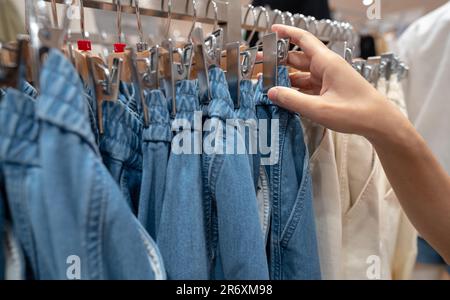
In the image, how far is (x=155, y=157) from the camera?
Answer: 0.41 metres

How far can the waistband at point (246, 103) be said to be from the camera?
1.48ft

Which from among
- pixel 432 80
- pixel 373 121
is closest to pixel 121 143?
pixel 373 121

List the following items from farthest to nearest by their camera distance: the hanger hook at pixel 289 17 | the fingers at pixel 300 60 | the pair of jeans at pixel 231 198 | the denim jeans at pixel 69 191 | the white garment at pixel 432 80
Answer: the white garment at pixel 432 80 < the hanger hook at pixel 289 17 < the fingers at pixel 300 60 < the pair of jeans at pixel 231 198 < the denim jeans at pixel 69 191

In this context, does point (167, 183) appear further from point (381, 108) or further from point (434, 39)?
point (434, 39)

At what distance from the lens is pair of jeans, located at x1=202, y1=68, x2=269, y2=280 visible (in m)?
0.39

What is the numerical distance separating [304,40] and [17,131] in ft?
1.21

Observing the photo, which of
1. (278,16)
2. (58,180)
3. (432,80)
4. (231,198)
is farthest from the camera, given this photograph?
(432,80)

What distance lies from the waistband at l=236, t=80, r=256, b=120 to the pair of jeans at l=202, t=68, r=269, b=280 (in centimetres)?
4

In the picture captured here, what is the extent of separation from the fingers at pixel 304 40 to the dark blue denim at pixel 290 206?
4cm

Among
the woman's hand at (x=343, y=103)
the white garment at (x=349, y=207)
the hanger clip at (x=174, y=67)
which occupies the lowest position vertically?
the white garment at (x=349, y=207)

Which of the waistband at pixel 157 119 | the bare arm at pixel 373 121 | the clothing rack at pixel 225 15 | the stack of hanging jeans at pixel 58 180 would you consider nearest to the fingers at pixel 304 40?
the bare arm at pixel 373 121

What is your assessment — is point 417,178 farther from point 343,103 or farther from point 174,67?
point 174,67

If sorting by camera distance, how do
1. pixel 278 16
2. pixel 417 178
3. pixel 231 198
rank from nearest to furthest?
pixel 231 198
pixel 417 178
pixel 278 16

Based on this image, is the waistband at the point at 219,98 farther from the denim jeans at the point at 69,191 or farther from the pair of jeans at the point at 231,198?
the denim jeans at the point at 69,191
